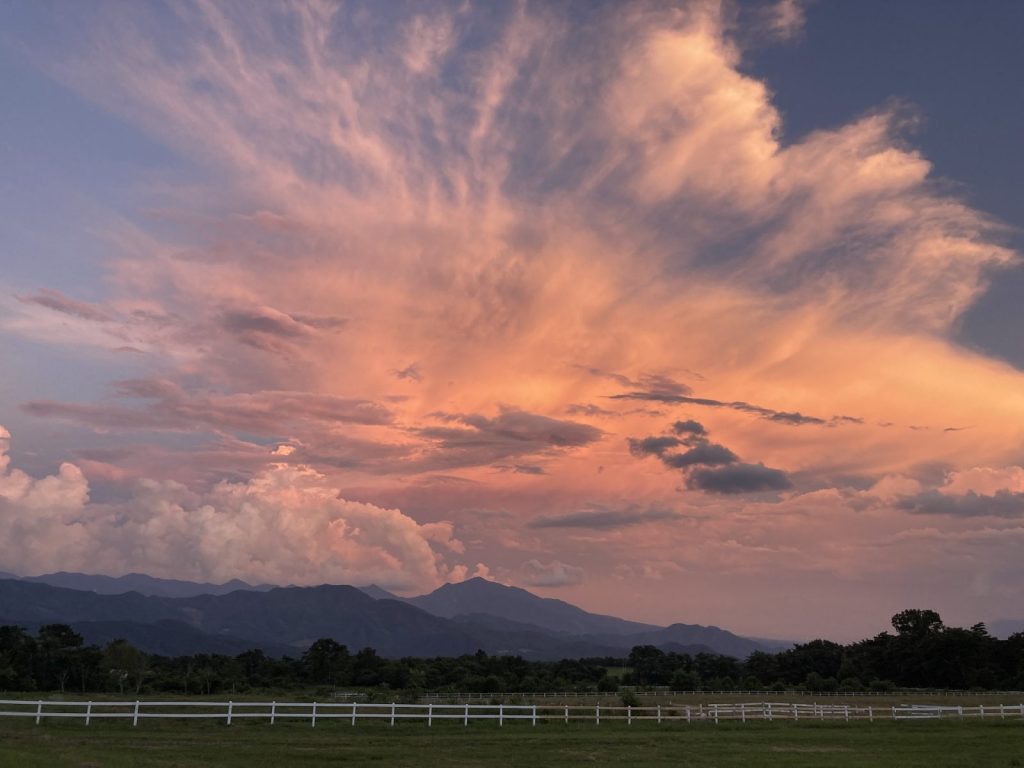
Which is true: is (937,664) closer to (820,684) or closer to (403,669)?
(820,684)

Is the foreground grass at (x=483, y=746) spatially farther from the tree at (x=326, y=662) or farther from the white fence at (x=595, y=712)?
the tree at (x=326, y=662)

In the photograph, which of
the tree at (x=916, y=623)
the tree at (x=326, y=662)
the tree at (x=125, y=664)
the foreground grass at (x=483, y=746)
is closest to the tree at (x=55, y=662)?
the tree at (x=125, y=664)

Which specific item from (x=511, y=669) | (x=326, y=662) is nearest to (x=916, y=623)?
(x=511, y=669)

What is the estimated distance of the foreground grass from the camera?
27.2m

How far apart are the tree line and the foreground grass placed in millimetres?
73698

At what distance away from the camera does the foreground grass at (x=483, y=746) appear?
2725 cm

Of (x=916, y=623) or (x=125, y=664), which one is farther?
(x=916, y=623)

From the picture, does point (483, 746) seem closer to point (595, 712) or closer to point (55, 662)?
point (595, 712)

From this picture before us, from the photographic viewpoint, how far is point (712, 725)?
45.5 meters

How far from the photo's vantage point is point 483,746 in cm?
3331

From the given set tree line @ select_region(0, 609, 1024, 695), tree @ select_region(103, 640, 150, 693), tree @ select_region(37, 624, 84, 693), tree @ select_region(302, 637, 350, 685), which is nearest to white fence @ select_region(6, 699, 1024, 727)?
tree line @ select_region(0, 609, 1024, 695)

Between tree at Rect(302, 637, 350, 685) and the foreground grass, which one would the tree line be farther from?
the foreground grass

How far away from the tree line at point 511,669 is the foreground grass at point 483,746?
242 ft

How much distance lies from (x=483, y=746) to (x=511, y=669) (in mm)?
126572
